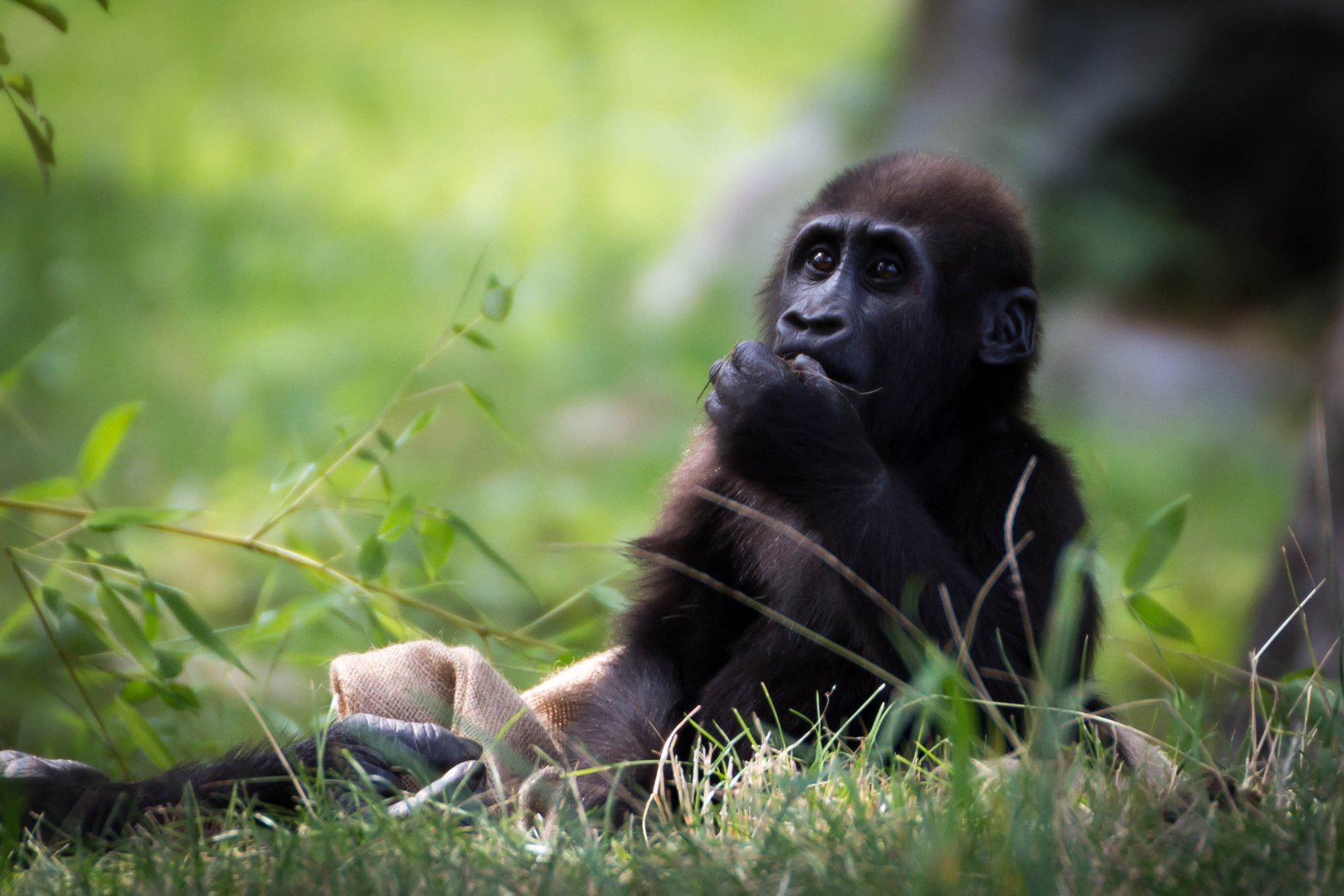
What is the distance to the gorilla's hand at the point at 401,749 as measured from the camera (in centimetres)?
266

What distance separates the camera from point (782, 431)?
274 centimetres

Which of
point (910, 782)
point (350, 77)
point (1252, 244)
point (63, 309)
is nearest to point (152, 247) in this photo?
point (63, 309)

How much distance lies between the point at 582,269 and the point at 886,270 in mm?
6610

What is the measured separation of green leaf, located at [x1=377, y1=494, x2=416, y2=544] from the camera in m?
3.12

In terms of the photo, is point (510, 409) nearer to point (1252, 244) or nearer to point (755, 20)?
point (1252, 244)

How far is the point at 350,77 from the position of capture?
38.5ft

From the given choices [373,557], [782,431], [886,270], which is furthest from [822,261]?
[373,557]

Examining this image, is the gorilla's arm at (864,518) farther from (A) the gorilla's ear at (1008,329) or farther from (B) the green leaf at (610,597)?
(B) the green leaf at (610,597)

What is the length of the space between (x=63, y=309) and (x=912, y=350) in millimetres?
5770

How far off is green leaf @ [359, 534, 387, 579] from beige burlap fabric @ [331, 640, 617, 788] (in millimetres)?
186

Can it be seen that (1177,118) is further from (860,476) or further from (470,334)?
(860,476)

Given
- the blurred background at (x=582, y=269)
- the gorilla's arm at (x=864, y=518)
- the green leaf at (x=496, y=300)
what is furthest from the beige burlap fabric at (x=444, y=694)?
the blurred background at (x=582, y=269)

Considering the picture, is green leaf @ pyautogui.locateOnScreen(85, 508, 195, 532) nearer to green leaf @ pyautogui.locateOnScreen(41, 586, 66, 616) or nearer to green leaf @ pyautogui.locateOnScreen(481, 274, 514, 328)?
green leaf @ pyautogui.locateOnScreen(41, 586, 66, 616)

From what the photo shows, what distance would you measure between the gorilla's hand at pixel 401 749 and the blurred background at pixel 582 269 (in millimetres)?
Result: 2104
